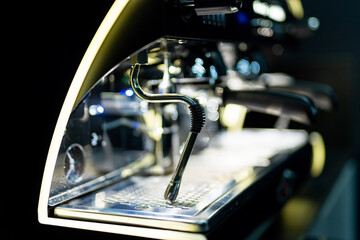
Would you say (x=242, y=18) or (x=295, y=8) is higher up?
(x=295, y=8)

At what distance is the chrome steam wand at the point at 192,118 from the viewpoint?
80 cm

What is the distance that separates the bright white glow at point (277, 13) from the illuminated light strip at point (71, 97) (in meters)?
0.76

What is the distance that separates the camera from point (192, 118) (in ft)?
2.66

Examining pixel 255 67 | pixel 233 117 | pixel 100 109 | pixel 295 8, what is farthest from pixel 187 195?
pixel 295 8

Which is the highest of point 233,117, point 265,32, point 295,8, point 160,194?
point 295,8

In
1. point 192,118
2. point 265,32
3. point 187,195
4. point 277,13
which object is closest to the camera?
point 192,118

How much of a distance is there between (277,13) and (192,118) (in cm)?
85

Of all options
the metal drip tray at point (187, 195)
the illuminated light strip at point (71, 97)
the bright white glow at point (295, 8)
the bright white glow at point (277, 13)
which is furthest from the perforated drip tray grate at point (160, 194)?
the bright white glow at point (295, 8)

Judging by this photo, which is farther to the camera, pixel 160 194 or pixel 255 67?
pixel 255 67

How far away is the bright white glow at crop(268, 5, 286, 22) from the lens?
1.42 m

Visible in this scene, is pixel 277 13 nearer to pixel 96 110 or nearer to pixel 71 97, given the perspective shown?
pixel 96 110

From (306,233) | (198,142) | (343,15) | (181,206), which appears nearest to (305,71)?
(343,15)

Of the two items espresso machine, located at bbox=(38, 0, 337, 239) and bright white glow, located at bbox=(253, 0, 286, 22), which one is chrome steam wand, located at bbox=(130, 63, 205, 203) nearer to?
espresso machine, located at bbox=(38, 0, 337, 239)

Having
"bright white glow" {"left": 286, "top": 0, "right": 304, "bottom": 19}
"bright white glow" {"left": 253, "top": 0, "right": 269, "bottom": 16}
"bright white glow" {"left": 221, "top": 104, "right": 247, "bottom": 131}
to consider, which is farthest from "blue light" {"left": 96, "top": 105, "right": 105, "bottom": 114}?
"bright white glow" {"left": 286, "top": 0, "right": 304, "bottom": 19}
